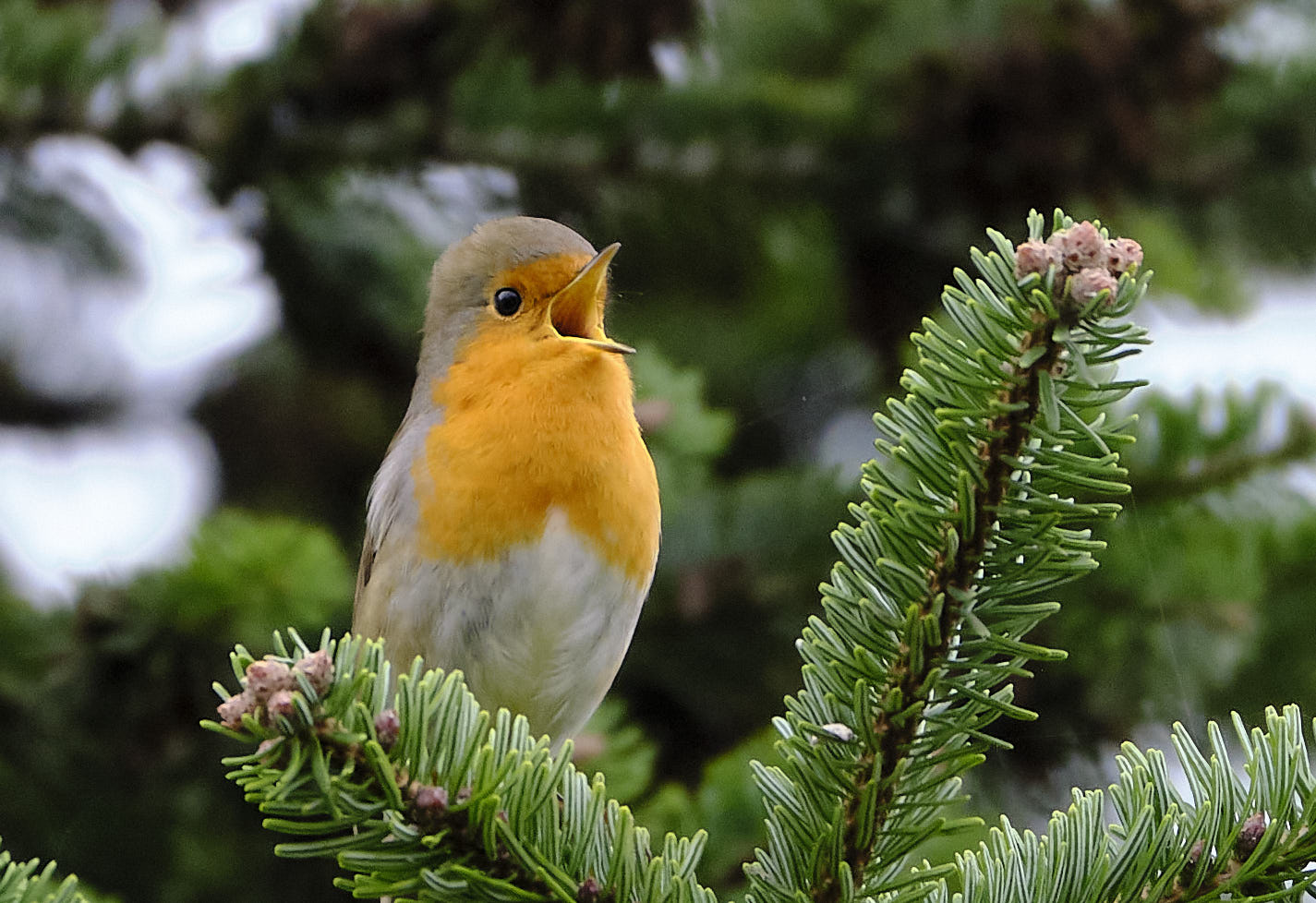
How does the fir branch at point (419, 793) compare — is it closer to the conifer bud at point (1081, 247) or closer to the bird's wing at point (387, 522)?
the conifer bud at point (1081, 247)

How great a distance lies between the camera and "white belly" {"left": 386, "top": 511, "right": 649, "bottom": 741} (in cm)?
236

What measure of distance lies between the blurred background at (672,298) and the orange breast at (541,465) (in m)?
0.27

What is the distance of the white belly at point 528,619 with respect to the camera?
236 cm

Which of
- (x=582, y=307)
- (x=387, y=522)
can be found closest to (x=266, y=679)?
(x=387, y=522)

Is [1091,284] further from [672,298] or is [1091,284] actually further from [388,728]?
[672,298]

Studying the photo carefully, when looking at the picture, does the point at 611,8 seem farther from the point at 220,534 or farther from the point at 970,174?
the point at 220,534

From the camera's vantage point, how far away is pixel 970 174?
3.41 m

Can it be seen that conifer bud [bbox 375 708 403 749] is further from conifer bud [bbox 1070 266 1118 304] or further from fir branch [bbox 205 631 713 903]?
conifer bud [bbox 1070 266 1118 304]

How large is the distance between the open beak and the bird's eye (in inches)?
3.1

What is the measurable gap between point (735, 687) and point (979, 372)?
181cm

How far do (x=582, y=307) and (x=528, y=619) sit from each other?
67 centimetres

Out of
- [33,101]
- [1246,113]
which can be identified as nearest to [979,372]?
[33,101]

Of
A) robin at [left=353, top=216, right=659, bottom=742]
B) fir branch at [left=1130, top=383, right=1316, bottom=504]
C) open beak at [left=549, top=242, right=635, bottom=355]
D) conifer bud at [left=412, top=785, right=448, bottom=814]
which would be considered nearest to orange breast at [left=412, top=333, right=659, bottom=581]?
robin at [left=353, top=216, right=659, bottom=742]

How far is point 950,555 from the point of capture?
1246mm
